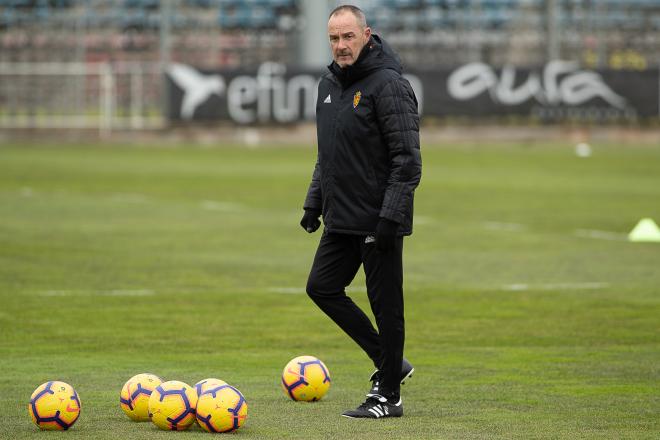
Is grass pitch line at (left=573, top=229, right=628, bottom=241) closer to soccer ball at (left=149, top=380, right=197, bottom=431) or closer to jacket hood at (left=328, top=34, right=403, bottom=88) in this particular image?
jacket hood at (left=328, top=34, right=403, bottom=88)

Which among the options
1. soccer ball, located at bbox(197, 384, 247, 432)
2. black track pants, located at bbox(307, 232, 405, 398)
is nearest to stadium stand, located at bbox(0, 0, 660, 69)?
black track pants, located at bbox(307, 232, 405, 398)

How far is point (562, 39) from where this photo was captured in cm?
4750

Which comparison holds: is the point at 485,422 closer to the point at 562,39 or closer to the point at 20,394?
the point at 20,394

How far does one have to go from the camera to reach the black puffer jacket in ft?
24.3

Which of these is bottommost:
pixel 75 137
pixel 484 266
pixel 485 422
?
pixel 75 137

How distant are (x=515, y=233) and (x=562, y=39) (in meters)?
30.2

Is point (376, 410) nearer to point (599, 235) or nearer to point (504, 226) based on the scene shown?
point (599, 235)

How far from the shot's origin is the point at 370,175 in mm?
7523

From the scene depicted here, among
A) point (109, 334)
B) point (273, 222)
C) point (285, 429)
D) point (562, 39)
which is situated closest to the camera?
point (285, 429)

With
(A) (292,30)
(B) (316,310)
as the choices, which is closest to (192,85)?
(A) (292,30)

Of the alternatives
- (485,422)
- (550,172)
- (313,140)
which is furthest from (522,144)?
(485,422)

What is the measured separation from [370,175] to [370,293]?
656 mm

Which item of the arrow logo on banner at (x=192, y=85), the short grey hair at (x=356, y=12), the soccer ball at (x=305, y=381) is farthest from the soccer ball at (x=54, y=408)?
the arrow logo on banner at (x=192, y=85)

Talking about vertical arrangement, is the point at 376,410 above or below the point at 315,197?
below
